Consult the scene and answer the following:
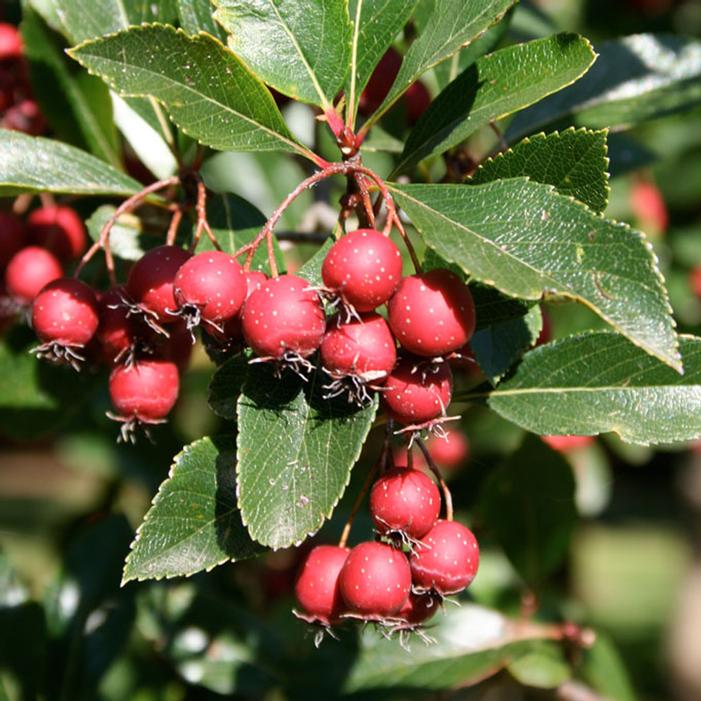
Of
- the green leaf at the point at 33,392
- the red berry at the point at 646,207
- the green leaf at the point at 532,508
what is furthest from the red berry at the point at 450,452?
the green leaf at the point at 33,392

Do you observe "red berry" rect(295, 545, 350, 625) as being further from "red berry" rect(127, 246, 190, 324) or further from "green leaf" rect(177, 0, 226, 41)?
"green leaf" rect(177, 0, 226, 41)

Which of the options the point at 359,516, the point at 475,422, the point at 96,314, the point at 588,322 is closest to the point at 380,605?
the point at 96,314

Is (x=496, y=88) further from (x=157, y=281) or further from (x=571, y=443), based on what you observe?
(x=571, y=443)

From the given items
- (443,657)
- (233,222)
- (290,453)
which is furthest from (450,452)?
(290,453)

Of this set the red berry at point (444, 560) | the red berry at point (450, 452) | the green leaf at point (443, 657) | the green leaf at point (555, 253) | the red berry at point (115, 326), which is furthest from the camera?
the red berry at point (450, 452)

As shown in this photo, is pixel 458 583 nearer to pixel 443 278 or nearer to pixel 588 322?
pixel 443 278

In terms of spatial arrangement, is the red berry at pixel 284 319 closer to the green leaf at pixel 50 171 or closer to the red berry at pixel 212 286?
the red berry at pixel 212 286

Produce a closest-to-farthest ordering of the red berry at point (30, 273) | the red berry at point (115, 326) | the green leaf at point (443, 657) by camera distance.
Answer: the red berry at point (115, 326) < the red berry at point (30, 273) < the green leaf at point (443, 657)
